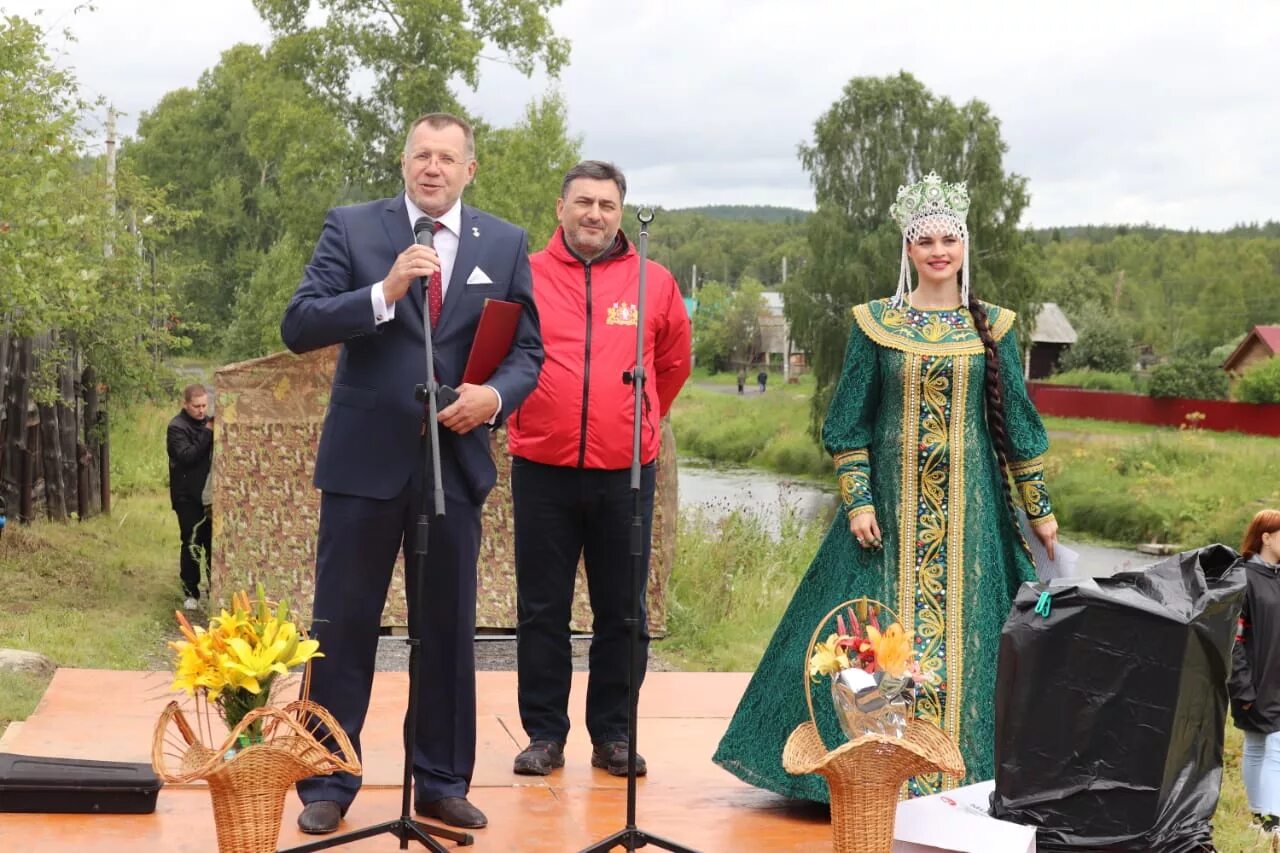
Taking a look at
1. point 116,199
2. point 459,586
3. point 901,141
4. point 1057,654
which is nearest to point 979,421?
point 1057,654

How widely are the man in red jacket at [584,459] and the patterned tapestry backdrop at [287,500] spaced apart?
3.56 metres

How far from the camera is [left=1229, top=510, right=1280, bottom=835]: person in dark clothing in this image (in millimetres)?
5719

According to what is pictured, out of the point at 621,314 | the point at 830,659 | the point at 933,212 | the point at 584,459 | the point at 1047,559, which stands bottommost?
the point at 830,659

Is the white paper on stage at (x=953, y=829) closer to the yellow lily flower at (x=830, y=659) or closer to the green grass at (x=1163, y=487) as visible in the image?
the yellow lily flower at (x=830, y=659)

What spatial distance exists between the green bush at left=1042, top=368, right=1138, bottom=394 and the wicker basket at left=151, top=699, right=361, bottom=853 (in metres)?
46.8

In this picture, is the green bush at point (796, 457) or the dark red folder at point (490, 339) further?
the green bush at point (796, 457)

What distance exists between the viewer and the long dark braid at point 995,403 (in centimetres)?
453

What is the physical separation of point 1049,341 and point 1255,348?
47.4ft

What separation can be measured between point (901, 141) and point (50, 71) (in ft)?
95.7

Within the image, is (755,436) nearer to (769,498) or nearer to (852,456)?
(769,498)

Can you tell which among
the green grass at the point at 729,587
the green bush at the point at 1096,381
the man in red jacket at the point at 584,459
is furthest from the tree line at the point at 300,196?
the green bush at the point at 1096,381

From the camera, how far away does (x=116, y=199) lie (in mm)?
14945

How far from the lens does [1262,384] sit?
36.1 metres

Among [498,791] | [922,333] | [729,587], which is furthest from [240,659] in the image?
[729,587]
